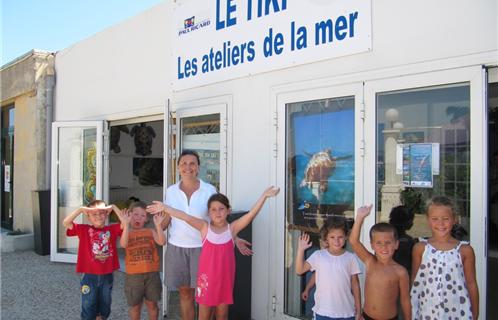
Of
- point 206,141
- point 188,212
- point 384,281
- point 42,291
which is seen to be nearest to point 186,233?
point 188,212

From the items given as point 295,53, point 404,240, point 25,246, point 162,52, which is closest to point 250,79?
point 295,53

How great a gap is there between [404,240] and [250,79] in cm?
204

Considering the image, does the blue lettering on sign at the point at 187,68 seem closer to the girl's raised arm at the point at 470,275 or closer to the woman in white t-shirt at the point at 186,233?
the woman in white t-shirt at the point at 186,233

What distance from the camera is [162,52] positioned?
212 inches

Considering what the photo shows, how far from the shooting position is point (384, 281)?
2.66m

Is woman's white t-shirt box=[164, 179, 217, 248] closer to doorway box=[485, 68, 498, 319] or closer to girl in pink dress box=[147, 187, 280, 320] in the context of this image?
girl in pink dress box=[147, 187, 280, 320]

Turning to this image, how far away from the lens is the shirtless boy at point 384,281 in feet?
8.63

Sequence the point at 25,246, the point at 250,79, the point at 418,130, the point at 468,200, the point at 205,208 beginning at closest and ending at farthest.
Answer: the point at 468,200 < the point at 418,130 < the point at 205,208 < the point at 250,79 < the point at 25,246

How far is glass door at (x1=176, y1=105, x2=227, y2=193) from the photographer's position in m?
4.60

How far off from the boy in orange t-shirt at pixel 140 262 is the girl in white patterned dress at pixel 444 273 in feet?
6.35

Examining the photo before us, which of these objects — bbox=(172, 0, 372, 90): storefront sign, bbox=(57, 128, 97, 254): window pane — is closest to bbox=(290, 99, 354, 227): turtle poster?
bbox=(172, 0, 372, 90): storefront sign

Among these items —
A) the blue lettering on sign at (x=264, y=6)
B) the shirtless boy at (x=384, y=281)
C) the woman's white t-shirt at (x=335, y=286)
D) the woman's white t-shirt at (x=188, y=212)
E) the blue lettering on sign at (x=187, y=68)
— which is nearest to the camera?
the shirtless boy at (x=384, y=281)

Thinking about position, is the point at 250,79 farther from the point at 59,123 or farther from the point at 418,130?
the point at 59,123

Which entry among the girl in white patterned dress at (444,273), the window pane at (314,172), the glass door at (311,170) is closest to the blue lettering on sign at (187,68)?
the glass door at (311,170)
